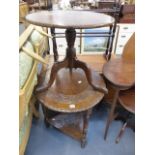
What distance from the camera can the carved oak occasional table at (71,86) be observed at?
1.20m

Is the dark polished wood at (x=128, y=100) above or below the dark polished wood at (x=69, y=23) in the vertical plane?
below

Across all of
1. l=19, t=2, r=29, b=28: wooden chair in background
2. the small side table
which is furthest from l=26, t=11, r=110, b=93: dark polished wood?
l=19, t=2, r=29, b=28: wooden chair in background

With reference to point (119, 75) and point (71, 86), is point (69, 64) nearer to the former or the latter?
point (71, 86)

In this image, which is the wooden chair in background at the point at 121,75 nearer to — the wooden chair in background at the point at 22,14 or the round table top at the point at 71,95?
the round table top at the point at 71,95

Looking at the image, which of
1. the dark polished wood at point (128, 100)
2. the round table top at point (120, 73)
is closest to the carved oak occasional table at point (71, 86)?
the round table top at point (120, 73)

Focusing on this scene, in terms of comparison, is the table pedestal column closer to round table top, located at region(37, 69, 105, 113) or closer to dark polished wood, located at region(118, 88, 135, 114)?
round table top, located at region(37, 69, 105, 113)

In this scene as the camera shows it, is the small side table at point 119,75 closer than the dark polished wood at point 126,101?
Yes

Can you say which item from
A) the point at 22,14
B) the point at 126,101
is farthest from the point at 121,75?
the point at 22,14

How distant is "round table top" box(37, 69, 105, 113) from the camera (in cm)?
122

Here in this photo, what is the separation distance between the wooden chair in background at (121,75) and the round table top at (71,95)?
11 centimetres

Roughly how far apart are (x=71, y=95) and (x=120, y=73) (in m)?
0.44

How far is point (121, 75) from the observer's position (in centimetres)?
135

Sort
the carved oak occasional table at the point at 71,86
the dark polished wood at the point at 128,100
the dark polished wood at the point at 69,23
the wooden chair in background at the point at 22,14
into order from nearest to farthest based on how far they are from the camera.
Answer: the dark polished wood at the point at 69,23, the carved oak occasional table at the point at 71,86, the dark polished wood at the point at 128,100, the wooden chair in background at the point at 22,14
